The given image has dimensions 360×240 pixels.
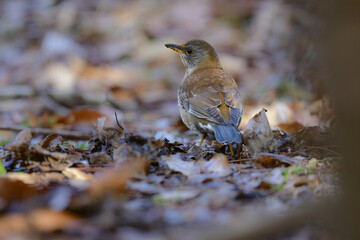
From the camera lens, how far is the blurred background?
8.04m

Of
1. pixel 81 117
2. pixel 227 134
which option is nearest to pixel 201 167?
pixel 227 134

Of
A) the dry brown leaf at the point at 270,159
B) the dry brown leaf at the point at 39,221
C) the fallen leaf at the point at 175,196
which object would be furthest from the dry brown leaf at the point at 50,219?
the dry brown leaf at the point at 270,159

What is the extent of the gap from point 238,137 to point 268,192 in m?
1.36

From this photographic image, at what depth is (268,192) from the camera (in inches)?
137

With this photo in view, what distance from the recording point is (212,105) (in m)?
5.58

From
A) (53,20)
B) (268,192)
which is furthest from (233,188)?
(53,20)

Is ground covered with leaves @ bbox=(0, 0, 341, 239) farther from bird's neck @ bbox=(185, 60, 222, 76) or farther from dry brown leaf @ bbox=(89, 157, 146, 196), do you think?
bird's neck @ bbox=(185, 60, 222, 76)

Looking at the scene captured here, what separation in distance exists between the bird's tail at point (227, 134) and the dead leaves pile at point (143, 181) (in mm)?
107

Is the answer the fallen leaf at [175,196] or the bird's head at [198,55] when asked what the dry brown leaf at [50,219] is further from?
the bird's head at [198,55]

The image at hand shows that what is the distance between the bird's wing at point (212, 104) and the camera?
5449mm

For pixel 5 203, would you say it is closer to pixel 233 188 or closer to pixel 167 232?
pixel 167 232

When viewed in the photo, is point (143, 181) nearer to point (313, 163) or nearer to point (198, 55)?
point (313, 163)

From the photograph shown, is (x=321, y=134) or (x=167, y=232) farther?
(x=321, y=134)

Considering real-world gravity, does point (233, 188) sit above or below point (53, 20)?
below
